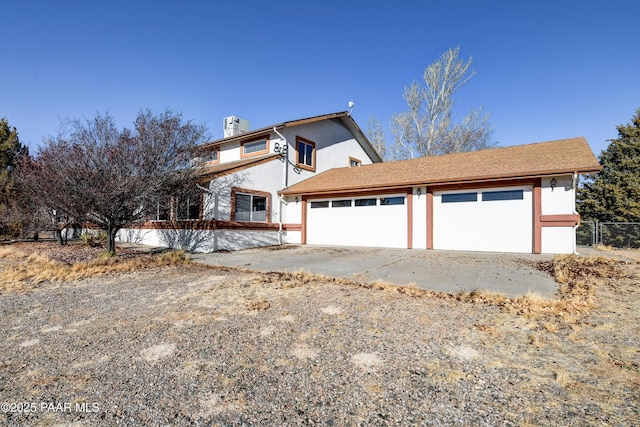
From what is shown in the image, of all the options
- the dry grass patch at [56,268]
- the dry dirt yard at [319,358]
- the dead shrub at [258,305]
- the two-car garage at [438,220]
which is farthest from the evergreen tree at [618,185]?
the dry grass patch at [56,268]

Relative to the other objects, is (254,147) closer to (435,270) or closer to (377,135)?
(435,270)

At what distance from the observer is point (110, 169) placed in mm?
8711

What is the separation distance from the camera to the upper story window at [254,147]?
15.6 m

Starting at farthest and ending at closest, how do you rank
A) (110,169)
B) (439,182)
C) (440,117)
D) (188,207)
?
1. (440,117)
2. (188,207)
3. (439,182)
4. (110,169)

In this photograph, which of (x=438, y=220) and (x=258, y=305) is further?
(x=438, y=220)

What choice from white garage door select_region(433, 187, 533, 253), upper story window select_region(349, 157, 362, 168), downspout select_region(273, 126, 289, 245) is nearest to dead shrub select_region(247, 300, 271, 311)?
white garage door select_region(433, 187, 533, 253)

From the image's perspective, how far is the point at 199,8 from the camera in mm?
11039

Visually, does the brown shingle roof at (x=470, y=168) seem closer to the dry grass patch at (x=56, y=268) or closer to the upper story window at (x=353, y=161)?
the upper story window at (x=353, y=161)

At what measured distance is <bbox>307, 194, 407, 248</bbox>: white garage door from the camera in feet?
42.1

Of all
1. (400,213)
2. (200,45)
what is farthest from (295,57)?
(400,213)

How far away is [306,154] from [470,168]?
8432 millimetres

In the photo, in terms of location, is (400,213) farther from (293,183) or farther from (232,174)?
(232,174)

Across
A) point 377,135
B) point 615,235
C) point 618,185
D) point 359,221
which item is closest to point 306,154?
point 359,221

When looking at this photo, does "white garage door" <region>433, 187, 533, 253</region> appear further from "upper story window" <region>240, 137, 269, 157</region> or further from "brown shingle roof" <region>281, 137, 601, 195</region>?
"upper story window" <region>240, 137, 269, 157</region>
